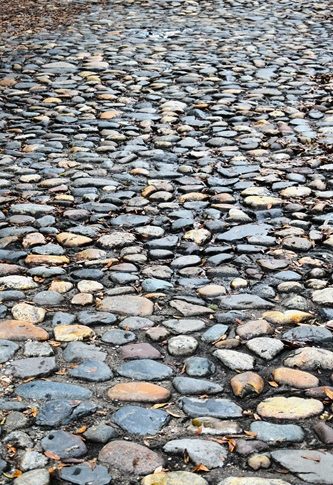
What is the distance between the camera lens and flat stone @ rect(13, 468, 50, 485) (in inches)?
86.5

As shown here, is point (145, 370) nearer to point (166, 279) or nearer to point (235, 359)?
point (235, 359)

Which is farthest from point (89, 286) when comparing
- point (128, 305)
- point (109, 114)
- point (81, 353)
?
point (109, 114)

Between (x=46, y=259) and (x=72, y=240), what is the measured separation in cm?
24

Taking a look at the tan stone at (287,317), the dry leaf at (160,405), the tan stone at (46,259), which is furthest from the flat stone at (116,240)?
the dry leaf at (160,405)

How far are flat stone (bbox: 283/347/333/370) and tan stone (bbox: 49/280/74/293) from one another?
105 cm

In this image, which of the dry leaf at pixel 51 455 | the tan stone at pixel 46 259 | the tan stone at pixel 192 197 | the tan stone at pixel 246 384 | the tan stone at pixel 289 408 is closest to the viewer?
the dry leaf at pixel 51 455

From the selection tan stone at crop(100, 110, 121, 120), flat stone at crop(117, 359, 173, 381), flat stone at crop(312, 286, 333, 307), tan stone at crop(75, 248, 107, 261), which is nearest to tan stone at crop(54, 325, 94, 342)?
flat stone at crop(117, 359, 173, 381)

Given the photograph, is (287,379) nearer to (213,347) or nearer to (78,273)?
(213,347)

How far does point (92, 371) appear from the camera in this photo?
279 centimetres

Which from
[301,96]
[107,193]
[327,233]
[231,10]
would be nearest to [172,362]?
[327,233]

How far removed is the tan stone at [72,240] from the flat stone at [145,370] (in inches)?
46.6

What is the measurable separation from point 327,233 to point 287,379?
4.69 ft

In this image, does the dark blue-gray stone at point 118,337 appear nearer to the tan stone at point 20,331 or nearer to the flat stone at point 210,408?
the tan stone at point 20,331

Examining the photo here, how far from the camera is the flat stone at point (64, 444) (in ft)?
7.67
